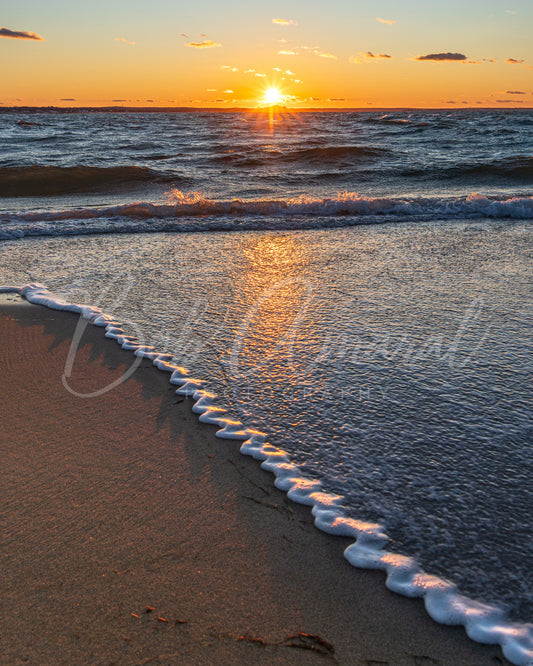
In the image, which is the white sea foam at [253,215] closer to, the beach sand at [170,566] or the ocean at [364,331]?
the ocean at [364,331]

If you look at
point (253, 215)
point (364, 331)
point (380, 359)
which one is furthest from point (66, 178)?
point (380, 359)

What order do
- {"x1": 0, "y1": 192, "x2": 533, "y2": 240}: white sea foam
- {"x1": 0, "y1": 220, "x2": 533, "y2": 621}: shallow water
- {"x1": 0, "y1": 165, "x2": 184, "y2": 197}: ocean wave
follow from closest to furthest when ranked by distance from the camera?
{"x1": 0, "y1": 220, "x2": 533, "y2": 621}: shallow water < {"x1": 0, "y1": 192, "x2": 533, "y2": 240}: white sea foam < {"x1": 0, "y1": 165, "x2": 184, "y2": 197}: ocean wave

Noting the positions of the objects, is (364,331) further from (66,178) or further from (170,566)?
(66,178)

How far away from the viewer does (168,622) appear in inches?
55.6

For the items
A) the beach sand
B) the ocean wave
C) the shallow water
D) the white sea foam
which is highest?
the ocean wave

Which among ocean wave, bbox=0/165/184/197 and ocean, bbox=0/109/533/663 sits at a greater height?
ocean wave, bbox=0/165/184/197

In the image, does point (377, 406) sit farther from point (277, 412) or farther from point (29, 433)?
point (29, 433)

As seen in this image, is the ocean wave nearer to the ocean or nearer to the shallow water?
the ocean

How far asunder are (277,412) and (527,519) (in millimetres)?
1136

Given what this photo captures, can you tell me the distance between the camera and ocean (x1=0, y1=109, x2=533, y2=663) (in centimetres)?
182

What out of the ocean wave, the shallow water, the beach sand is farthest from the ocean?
the ocean wave

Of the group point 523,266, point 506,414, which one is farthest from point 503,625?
point 523,266

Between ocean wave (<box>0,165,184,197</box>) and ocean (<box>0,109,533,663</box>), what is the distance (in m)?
2.93

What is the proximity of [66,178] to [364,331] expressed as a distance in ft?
40.1
